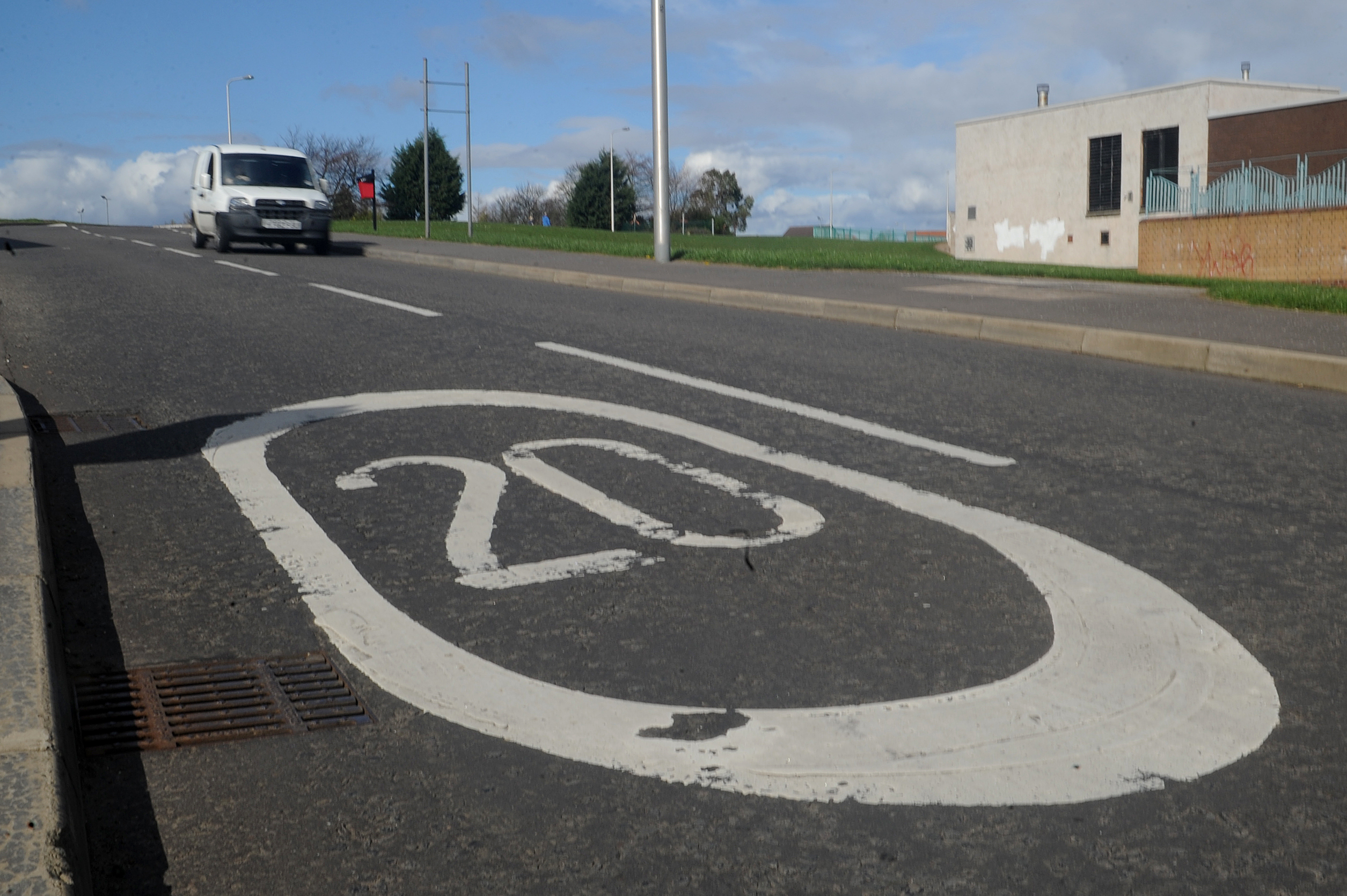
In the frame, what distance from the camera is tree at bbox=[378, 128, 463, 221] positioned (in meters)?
89.5

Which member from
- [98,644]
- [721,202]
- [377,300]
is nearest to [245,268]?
[377,300]

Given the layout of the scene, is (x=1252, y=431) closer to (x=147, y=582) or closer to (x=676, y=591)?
(x=676, y=591)

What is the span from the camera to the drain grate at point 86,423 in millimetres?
6297

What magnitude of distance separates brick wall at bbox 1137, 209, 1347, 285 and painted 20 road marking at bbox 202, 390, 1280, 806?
20.2 meters

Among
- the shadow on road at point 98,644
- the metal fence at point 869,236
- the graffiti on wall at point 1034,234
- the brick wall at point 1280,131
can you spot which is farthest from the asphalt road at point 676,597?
the metal fence at point 869,236

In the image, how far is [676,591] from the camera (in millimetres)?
3857

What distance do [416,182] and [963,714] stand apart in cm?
9117

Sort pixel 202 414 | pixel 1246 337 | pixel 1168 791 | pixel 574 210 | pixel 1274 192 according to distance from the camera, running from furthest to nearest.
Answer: pixel 574 210, pixel 1274 192, pixel 1246 337, pixel 202 414, pixel 1168 791

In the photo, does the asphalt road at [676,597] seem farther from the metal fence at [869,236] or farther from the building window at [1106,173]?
the metal fence at [869,236]

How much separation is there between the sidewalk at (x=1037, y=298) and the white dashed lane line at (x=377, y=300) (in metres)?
4.29

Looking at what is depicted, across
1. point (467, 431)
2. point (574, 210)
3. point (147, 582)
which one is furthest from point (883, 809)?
point (574, 210)

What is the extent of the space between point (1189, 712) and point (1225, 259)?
78.7 feet

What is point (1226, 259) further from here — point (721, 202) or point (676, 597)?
point (721, 202)

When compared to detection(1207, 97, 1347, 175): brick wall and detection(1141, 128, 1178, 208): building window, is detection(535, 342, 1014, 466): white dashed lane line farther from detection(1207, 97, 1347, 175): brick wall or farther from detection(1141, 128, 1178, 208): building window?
detection(1141, 128, 1178, 208): building window
